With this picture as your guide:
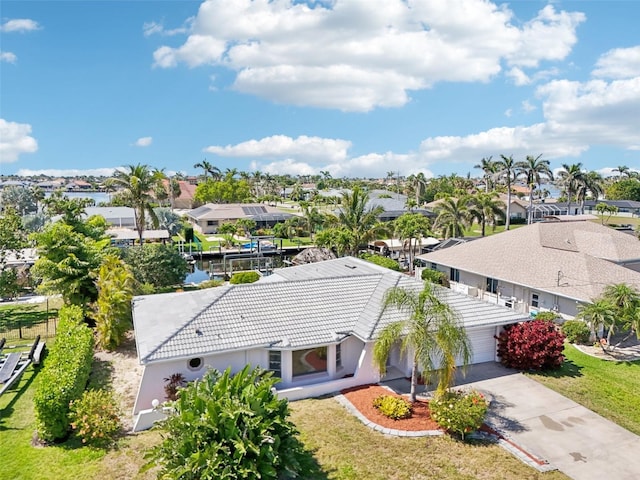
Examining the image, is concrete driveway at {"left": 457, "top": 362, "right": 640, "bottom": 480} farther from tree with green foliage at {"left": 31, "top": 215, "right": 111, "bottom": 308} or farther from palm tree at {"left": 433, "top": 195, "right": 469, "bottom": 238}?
palm tree at {"left": 433, "top": 195, "right": 469, "bottom": 238}

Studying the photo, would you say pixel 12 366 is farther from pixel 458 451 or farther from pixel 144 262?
pixel 458 451

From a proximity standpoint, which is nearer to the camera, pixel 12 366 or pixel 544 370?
pixel 12 366

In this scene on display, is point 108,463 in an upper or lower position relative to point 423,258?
lower

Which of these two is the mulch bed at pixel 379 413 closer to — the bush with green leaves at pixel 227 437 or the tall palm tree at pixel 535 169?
the bush with green leaves at pixel 227 437

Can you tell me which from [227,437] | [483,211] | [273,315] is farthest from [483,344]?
[483,211]

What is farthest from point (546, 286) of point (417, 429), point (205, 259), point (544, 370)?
point (205, 259)

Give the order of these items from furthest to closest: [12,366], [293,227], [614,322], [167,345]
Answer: [293,227] → [614,322] → [12,366] → [167,345]

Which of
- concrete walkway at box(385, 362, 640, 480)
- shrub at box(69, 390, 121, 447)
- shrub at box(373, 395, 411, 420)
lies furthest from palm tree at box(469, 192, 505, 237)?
shrub at box(69, 390, 121, 447)
